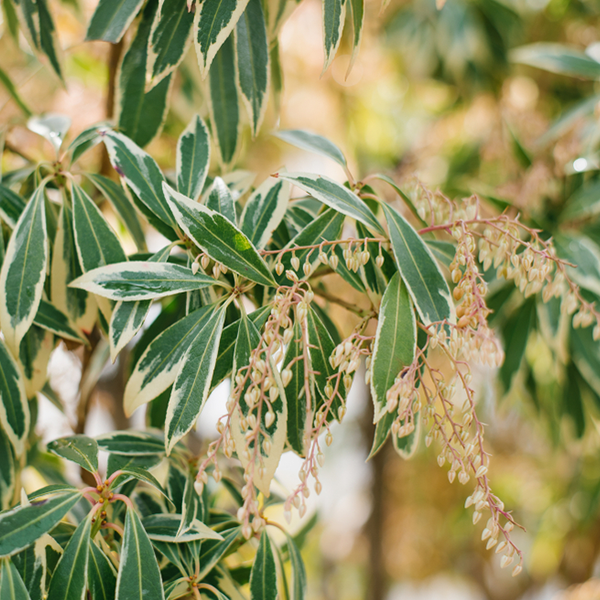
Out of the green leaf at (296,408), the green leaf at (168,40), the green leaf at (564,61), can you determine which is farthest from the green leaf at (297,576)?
the green leaf at (564,61)

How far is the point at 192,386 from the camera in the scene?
40 cm

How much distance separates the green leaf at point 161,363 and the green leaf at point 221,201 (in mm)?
89

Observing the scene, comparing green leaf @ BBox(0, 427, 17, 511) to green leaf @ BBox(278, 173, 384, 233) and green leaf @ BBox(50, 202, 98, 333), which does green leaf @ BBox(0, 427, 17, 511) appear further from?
green leaf @ BBox(278, 173, 384, 233)

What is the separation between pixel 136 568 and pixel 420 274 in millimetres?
331

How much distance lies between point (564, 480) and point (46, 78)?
208 cm

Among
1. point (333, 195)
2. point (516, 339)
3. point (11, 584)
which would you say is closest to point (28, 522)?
point (11, 584)

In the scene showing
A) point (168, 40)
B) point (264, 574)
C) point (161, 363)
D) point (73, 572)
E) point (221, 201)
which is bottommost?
point (264, 574)

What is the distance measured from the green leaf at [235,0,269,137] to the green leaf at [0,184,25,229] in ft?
0.88

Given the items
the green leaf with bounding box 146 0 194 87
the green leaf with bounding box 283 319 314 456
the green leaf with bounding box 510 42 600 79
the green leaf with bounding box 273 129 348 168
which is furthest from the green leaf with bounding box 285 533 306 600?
the green leaf with bounding box 510 42 600 79

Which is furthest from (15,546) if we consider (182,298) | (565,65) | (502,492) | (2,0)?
(502,492)

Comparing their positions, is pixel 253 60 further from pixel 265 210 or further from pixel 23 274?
pixel 23 274

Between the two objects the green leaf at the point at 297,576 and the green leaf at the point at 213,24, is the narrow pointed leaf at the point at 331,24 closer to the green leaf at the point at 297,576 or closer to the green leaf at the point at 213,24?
the green leaf at the point at 213,24

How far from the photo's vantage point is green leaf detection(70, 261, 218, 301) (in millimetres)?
420

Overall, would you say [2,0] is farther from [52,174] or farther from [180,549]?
[180,549]
